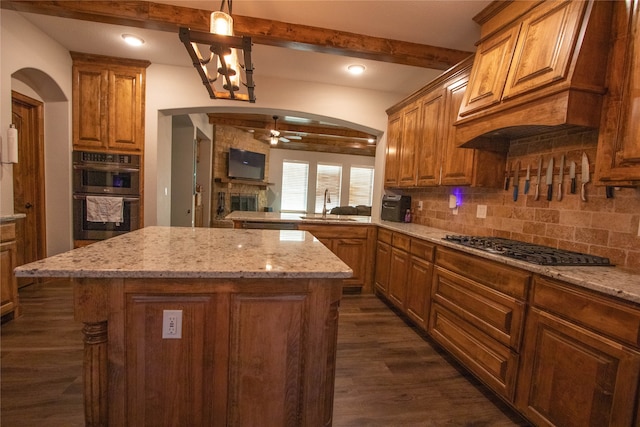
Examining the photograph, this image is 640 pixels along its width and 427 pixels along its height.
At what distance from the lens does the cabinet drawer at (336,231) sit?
11.6 ft

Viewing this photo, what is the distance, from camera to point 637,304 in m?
1.11

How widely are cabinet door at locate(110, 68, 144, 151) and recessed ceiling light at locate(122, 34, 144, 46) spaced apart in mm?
495

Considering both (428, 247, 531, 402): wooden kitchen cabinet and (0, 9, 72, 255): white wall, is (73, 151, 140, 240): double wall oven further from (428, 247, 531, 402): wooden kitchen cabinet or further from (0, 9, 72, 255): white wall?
(428, 247, 531, 402): wooden kitchen cabinet

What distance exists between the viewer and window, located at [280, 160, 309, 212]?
895 cm

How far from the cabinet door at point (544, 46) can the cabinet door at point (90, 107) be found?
4204 millimetres

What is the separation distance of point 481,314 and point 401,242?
3.94 ft

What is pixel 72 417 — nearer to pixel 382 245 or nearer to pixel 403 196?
pixel 382 245

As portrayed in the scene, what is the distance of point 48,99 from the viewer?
3295 millimetres

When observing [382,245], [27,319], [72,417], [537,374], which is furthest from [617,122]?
[27,319]

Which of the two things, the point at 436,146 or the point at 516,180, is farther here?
the point at 436,146

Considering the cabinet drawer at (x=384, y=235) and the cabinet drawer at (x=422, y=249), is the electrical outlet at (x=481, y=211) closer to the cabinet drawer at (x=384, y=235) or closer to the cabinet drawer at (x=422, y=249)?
the cabinet drawer at (x=422, y=249)

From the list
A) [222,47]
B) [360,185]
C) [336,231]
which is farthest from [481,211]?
[360,185]

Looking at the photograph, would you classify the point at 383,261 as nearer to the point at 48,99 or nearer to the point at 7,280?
the point at 7,280

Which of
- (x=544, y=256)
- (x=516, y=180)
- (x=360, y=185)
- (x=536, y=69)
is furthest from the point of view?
(x=360, y=185)
